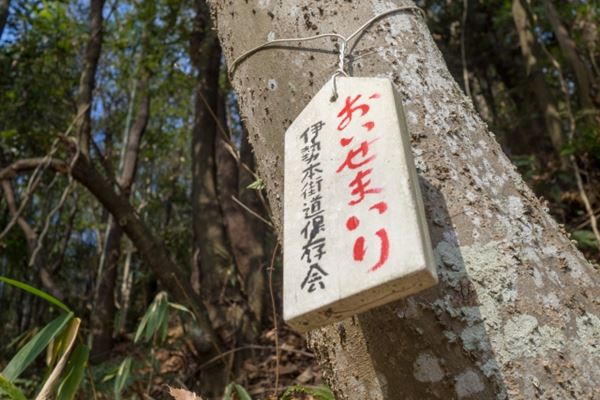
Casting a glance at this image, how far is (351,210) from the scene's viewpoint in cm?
94

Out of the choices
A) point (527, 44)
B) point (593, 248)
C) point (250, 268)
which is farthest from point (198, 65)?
point (593, 248)

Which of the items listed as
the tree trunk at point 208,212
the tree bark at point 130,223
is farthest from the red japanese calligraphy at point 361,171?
the tree trunk at point 208,212

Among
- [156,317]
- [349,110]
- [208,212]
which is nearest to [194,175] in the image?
[208,212]

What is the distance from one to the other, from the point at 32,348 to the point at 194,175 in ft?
13.3

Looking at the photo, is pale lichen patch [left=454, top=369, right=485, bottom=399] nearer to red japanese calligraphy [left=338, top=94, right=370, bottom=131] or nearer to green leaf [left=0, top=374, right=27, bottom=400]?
red japanese calligraphy [left=338, top=94, right=370, bottom=131]

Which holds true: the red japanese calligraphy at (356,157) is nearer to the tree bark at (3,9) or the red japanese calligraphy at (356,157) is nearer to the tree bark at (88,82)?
the tree bark at (88,82)

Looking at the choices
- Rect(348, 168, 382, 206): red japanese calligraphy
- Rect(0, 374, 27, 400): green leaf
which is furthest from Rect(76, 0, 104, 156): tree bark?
Rect(348, 168, 382, 206): red japanese calligraphy

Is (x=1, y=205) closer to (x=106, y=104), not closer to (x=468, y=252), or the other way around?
(x=106, y=104)

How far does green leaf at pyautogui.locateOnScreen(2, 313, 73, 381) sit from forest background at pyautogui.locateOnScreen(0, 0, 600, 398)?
0.33 ft

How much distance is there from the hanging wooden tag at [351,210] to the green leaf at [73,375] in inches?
36.8

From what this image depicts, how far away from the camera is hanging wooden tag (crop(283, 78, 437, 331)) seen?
33.6 inches

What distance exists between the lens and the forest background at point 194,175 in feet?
12.5

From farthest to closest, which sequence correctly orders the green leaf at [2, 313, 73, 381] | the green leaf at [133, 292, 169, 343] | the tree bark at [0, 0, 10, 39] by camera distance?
the tree bark at [0, 0, 10, 39] < the green leaf at [133, 292, 169, 343] < the green leaf at [2, 313, 73, 381]

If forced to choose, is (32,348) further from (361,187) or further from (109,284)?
(109,284)
